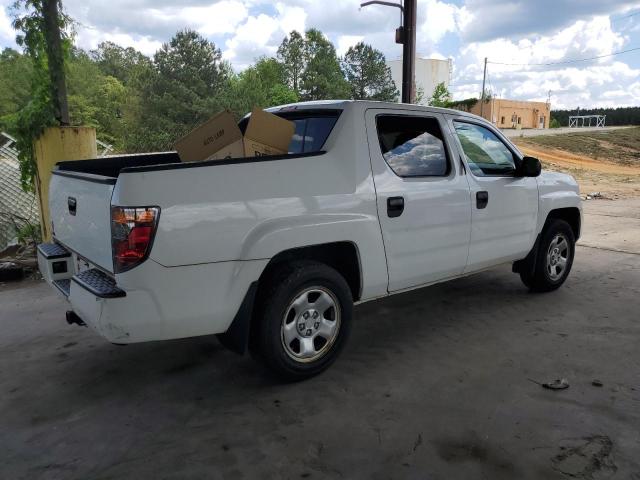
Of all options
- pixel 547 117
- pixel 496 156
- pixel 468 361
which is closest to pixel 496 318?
pixel 468 361

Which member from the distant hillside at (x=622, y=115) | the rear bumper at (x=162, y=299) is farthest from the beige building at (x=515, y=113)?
the rear bumper at (x=162, y=299)

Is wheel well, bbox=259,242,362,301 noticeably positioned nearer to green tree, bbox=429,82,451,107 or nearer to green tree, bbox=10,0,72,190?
green tree, bbox=10,0,72,190

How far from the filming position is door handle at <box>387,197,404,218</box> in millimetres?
3711

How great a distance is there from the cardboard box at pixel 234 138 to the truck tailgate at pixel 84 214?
0.77 meters

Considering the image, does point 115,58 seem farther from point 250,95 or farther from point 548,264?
point 548,264

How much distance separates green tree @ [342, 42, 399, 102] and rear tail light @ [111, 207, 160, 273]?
53.4 meters

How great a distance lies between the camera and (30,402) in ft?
11.0

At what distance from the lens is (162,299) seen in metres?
2.88

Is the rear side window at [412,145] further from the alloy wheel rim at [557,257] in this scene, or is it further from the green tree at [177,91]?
the green tree at [177,91]

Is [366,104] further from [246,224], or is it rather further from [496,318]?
[496,318]

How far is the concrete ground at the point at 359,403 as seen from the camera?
2686mm

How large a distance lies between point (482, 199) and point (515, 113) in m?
67.8

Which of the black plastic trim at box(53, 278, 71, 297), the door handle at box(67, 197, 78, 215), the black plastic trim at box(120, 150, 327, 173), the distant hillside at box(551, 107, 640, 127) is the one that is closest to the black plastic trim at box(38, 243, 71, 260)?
the black plastic trim at box(53, 278, 71, 297)

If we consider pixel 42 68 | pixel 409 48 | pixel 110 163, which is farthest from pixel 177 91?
pixel 110 163
